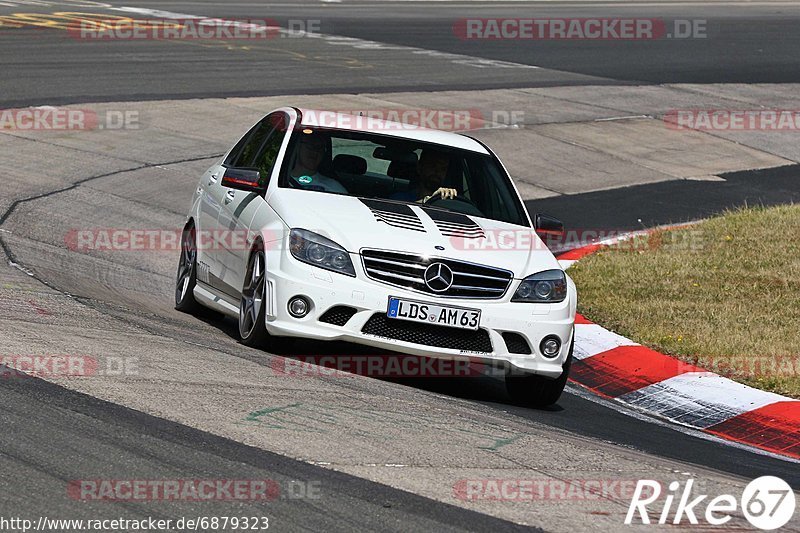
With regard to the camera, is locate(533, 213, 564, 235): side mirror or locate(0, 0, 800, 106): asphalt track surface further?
locate(0, 0, 800, 106): asphalt track surface

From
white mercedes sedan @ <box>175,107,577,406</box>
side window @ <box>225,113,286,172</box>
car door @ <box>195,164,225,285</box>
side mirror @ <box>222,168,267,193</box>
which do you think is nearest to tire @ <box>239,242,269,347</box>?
white mercedes sedan @ <box>175,107,577,406</box>

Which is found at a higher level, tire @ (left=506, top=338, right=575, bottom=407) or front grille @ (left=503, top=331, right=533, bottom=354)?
front grille @ (left=503, top=331, right=533, bottom=354)

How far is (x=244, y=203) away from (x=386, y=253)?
153cm

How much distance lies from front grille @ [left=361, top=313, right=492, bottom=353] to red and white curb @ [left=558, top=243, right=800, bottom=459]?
144 cm

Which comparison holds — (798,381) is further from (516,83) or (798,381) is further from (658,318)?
(516,83)

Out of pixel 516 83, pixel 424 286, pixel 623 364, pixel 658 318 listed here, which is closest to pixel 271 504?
pixel 424 286

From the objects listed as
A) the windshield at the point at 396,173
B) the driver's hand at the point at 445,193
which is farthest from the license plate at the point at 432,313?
the driver's hand at the point at 445,193

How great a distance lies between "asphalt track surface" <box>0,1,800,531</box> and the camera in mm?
5352

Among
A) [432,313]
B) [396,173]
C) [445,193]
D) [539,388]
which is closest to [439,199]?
[445,193]

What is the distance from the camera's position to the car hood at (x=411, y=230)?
322 inches

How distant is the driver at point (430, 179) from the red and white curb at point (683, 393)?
170cm

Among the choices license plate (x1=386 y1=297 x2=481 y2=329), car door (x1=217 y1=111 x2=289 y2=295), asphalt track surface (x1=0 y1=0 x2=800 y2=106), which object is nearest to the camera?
license plate (x1=386 y1=297 x2=481 y2=329)

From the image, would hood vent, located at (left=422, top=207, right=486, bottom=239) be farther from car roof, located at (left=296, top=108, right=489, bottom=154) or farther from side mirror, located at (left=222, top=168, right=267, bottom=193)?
side mirror, located at (left=222, top=168, right=267, bottom=193)

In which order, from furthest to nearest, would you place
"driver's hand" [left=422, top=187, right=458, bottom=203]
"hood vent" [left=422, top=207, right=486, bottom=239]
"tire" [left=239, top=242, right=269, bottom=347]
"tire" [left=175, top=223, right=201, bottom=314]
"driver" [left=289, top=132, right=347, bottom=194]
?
1. "tire" [left=175, top=223, right=201, bottom=314]
2. "driver's hand" [left=422, top=187, right=458, bottom=203]
3. "driver" [left=289, top=132, right=347, bottom=194]
4. "hood vent" [left=422, top=207, right=486, bottom=239]
5. "tire" [left=239, top=242, right=269, bottom=347]
